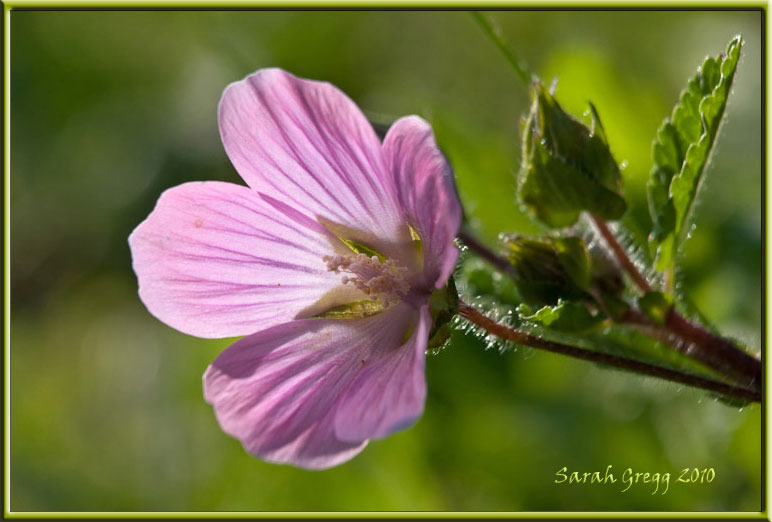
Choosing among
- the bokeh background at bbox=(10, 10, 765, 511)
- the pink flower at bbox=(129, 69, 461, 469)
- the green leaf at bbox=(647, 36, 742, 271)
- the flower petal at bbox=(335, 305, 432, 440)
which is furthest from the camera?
the bokeh background at bbox=(10, 10, 765, 511)

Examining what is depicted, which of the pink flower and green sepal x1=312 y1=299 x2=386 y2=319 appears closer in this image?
the pink flower

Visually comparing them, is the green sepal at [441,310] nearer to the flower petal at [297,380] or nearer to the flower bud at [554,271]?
the flower petal at [297,380]

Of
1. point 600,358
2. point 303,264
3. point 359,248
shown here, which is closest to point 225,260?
point 303,264

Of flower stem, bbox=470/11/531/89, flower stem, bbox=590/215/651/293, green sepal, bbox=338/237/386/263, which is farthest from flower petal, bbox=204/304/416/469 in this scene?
flower stem, bbox=470/11/531/89

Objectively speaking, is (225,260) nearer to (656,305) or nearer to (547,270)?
(547,270)

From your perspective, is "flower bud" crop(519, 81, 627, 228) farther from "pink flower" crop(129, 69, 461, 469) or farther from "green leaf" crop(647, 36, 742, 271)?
→ "pink flower" crop(129, 69, 461, 469)

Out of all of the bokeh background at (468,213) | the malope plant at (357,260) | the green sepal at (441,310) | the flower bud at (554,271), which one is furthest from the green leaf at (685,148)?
the green sepal at (441,310)

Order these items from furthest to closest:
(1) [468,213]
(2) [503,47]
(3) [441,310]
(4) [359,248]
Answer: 1. (1) [468,213]
2. (2) [503,47]
3. (4) [359,248]
4. (3) [441,310]

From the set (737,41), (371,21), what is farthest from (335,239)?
(371,21)
